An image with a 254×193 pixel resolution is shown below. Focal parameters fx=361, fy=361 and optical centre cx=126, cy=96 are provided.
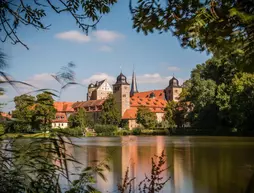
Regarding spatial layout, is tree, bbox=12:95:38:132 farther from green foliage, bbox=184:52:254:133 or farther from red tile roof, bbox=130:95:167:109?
red tile roof, bbox=130:95:167:109

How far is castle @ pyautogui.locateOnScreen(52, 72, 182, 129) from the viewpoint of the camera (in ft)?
253

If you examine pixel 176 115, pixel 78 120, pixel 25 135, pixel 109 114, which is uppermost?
pixel 109 114

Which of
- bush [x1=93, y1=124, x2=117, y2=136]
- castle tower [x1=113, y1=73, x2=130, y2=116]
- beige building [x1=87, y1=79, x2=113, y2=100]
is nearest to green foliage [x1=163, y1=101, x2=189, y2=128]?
bush [x1=93, y1=124, x2=117, y2=136]

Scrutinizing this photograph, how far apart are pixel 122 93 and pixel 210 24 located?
79702mm

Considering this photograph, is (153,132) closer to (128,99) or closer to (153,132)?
(153,132)

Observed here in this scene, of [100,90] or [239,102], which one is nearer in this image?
[239,102]

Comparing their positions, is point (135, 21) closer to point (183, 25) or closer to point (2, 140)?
point (183, 25)

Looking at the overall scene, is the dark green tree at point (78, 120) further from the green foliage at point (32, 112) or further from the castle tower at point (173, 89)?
→ the green foliage at point (32, 112)

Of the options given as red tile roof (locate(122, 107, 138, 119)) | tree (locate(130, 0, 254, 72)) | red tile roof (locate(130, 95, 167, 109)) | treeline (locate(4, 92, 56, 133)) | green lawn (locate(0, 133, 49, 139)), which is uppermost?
red tile roof (locate(130, 95, 167, 109))

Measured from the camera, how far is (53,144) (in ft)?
9.13

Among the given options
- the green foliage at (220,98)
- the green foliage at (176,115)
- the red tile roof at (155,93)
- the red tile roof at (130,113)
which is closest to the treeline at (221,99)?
the green foliage at (220,98)

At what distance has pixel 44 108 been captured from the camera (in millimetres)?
3072

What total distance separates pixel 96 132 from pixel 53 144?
55053mm

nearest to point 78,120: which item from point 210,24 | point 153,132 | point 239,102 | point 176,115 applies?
point 153,132
